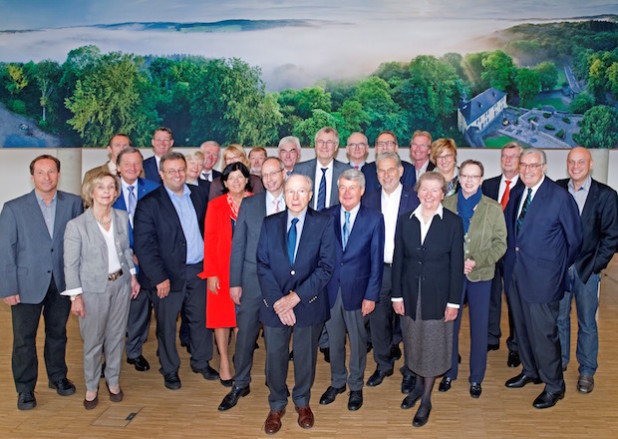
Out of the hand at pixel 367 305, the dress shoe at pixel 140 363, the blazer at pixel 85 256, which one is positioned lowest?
the dress shoe at pixel 140 363

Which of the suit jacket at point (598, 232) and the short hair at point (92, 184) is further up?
the short hair at point (92, 184)

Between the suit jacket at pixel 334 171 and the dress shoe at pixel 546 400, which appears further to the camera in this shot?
the suit jacket at pixel 334 171

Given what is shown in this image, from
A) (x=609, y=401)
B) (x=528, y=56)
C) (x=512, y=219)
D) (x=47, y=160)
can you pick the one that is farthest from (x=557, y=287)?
(x=528, y=56)

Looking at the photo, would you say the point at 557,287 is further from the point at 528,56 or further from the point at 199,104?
the point at 199,104

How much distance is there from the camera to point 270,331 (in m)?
3.85

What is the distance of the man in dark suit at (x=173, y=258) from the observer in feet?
14.3

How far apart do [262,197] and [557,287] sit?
214 centimetres

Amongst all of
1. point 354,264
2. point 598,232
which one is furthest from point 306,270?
point 598,232

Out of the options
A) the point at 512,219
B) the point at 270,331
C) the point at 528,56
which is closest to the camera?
Result: the point at 270,331

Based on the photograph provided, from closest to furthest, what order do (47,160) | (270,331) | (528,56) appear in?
(270,331) < (47,160) < (528,56)

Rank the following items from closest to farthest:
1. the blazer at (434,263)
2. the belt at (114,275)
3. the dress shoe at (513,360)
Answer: the blazer at (434,263)
the belt at (114,275)
the dress shoe at (513,360)

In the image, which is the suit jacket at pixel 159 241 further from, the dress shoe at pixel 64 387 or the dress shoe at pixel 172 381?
the dress shoe at pixel 64 387

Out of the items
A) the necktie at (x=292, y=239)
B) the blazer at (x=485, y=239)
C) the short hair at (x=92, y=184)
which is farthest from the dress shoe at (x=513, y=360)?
the short hair at (x=92, y=184)

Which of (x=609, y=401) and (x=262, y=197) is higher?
(x=262, y=197)
